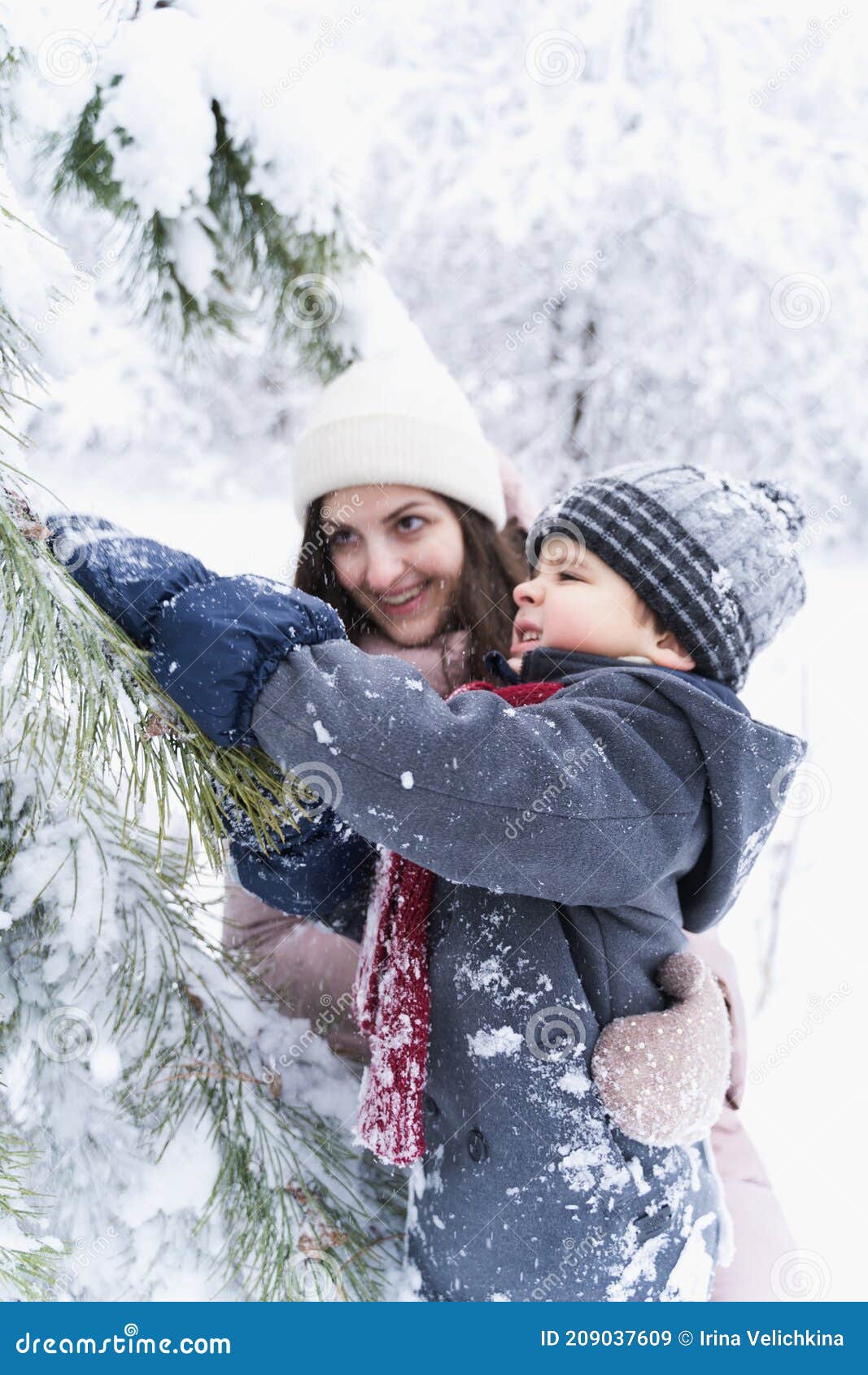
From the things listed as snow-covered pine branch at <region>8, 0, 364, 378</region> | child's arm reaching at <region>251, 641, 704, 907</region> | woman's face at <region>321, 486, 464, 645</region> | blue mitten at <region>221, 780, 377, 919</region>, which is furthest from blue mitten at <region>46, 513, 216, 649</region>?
woman's face at <region>321, 486, 464, 645</region>

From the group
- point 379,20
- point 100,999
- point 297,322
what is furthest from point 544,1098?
point 379,20

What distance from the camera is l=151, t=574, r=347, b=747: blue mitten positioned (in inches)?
30.2

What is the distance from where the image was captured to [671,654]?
45.9 inches

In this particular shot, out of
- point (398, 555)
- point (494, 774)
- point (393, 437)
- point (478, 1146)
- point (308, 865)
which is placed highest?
point (393, 437)

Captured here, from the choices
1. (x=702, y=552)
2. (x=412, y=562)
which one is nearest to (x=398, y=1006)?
(x=702, y=552)

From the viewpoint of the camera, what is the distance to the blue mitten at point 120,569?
0.74 m

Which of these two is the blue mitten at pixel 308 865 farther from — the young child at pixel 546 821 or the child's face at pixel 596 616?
the child's face at pixel 596 616

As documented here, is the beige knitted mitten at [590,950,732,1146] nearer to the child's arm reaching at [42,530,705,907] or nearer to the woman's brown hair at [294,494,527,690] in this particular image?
the child's arm reaching at [42,530,705,907]

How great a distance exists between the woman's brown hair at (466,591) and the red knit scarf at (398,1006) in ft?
2.52

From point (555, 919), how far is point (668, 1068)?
20 centimetres

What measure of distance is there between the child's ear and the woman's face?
0.69 metres

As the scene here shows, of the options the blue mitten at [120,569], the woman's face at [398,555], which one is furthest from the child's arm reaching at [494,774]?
the woman's face at [398,555]

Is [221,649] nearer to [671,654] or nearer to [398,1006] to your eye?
[398,1006]

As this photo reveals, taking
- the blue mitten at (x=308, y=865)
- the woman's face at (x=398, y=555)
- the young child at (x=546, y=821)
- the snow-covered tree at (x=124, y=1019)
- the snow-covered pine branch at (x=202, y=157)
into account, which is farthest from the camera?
the woman's face at (x=398, y=555)
